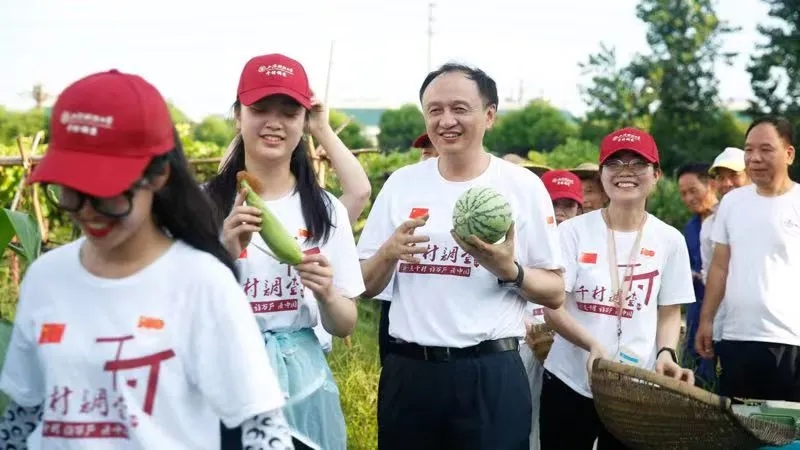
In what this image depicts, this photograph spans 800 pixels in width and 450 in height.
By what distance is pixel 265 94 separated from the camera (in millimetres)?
4078

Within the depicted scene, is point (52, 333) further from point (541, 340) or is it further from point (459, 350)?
point (541, 340)

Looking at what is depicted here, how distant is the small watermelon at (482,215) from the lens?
14.2 ft

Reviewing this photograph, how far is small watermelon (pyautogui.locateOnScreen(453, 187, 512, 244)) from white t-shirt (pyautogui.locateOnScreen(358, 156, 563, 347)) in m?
0.22

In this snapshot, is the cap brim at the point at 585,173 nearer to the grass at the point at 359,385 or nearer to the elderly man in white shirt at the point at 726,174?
the elderly man in white shirt at the point at 726,174

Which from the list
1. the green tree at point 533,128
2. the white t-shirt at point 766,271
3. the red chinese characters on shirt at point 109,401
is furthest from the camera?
the green tree at point 533,128

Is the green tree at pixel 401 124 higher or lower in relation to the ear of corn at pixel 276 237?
higher

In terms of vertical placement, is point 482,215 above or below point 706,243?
above

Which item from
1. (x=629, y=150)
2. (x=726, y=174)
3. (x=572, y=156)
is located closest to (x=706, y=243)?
(x=726, y=174)

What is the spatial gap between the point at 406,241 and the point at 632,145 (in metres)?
1.67

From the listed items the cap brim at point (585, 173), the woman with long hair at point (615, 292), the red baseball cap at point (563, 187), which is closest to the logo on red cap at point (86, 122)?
the woman with long hair at point (615, 292)

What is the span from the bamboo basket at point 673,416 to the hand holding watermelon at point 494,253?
2.13ft

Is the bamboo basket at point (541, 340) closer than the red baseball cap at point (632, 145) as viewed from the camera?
No

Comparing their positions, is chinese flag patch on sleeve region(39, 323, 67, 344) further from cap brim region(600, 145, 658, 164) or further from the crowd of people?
cap brim region(600, 145, 658, 164)

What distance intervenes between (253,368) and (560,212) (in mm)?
4523
